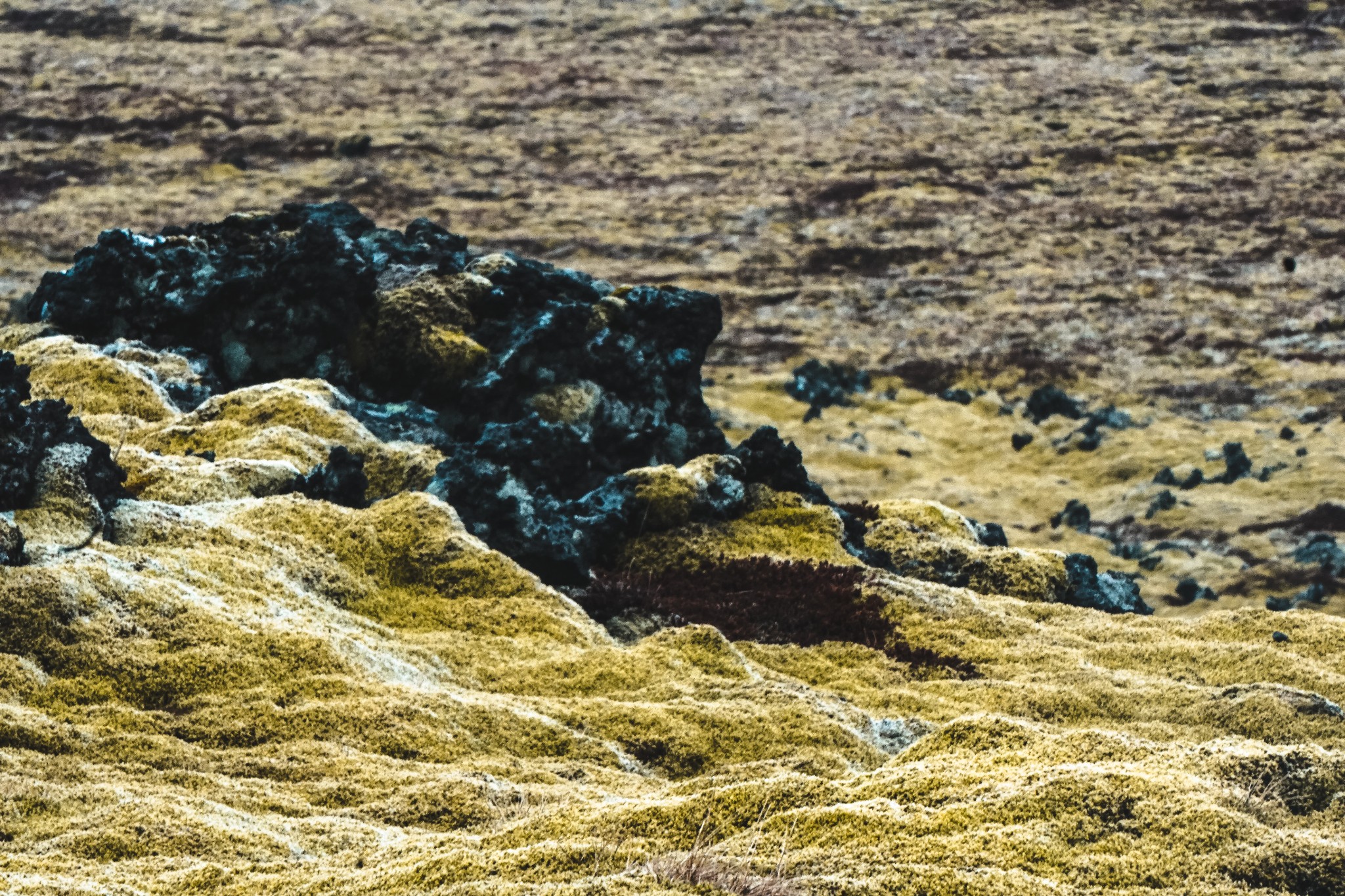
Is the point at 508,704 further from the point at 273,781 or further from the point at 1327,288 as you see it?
the point at 1327,288

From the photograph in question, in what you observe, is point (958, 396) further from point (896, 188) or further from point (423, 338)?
point (423, 338)

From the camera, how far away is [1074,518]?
172ft

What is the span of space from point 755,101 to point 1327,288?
58965 millimetres

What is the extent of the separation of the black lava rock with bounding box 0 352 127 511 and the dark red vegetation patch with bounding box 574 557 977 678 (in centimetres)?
785

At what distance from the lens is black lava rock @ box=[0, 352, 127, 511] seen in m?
18.5

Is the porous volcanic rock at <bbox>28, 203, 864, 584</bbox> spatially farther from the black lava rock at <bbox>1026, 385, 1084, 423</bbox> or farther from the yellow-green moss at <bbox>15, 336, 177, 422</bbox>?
the black lava rock at <bbox>1026, 385, 1084, 423</bbox>

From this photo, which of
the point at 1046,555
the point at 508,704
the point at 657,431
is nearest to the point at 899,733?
the point at 508,704

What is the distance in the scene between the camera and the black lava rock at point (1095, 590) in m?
28.7

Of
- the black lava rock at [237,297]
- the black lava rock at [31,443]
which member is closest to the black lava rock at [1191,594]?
the black lava rock at [237,297]

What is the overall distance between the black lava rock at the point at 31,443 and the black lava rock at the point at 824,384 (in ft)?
160

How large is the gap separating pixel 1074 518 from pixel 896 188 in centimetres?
5876

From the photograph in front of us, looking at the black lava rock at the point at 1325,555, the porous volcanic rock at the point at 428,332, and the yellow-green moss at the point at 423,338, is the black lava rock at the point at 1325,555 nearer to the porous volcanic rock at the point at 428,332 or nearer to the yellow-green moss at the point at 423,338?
the porous volcanic rock at the point at 428,332

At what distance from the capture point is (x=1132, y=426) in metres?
64.1

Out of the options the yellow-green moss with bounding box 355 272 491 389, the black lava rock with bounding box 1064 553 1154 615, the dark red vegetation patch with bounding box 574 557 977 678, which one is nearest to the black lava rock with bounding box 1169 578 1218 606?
the black lava rock with bounding box 1064 553 1154 615
